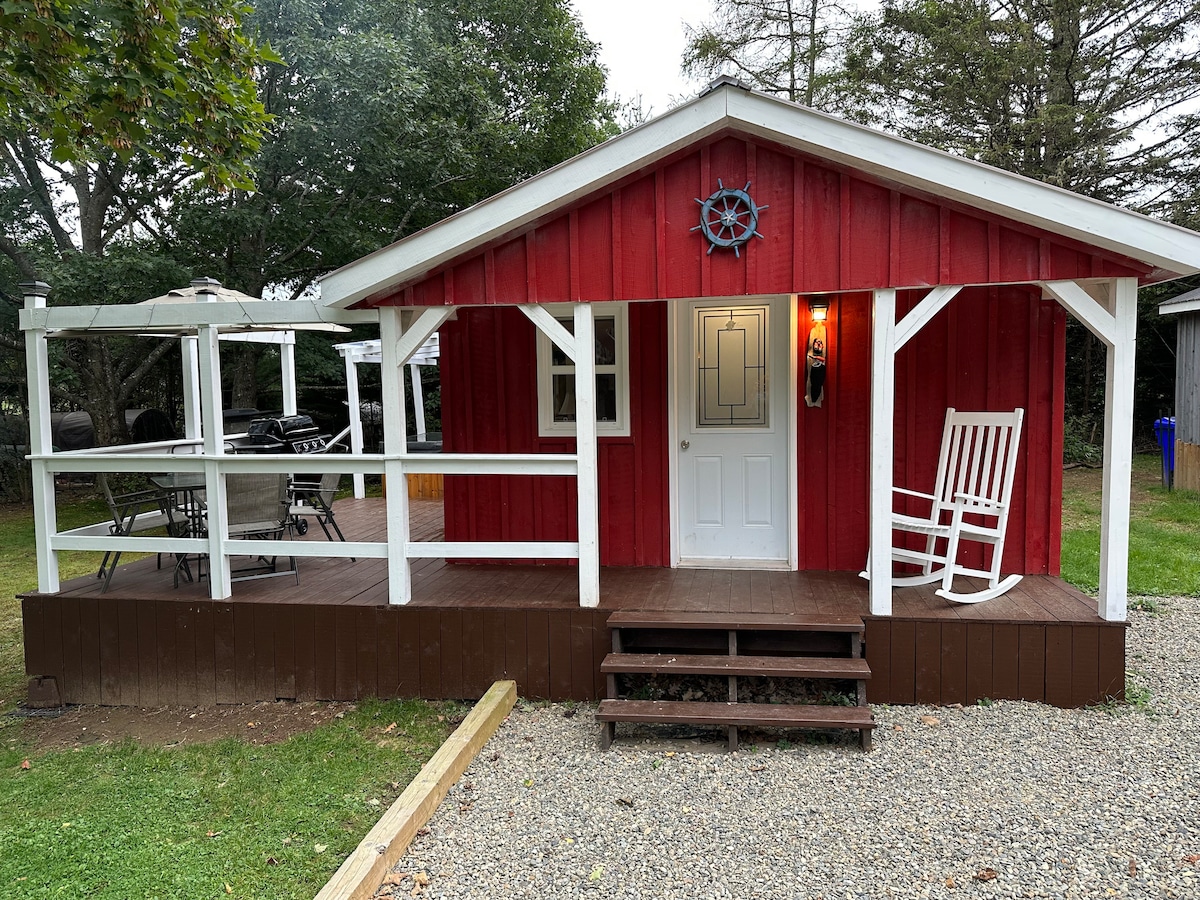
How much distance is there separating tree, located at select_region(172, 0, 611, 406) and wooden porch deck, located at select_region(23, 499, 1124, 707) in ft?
24.1

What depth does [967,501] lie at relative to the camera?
458 cm

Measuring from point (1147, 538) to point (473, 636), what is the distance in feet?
24.5

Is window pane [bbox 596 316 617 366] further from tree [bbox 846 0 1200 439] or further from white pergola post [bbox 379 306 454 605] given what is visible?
tree [bbox 846 0 1200 439]

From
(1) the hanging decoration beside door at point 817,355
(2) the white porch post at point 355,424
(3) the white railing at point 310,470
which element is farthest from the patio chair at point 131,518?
(1) the hanging decoration beside door at point 817,355

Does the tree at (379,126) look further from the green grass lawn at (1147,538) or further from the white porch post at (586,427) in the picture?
the green grass lawn at (1147,538)

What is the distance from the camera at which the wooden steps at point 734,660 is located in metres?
3.87

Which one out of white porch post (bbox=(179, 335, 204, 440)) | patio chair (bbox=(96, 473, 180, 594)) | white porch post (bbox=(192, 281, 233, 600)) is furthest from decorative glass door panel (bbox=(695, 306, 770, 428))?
white porch post (bbox=(179, 335, 204, 440))

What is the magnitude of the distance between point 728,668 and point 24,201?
520 inches

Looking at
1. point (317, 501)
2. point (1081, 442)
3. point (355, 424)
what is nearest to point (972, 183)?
point (317, 501)

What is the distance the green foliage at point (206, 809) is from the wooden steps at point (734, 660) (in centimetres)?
112

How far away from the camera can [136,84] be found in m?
4.30

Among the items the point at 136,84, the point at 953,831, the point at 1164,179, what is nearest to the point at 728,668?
the point at 953,831

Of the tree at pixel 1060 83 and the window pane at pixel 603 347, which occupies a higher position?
the tree at pixel 1060 83

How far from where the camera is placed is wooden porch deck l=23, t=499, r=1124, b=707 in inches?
167
